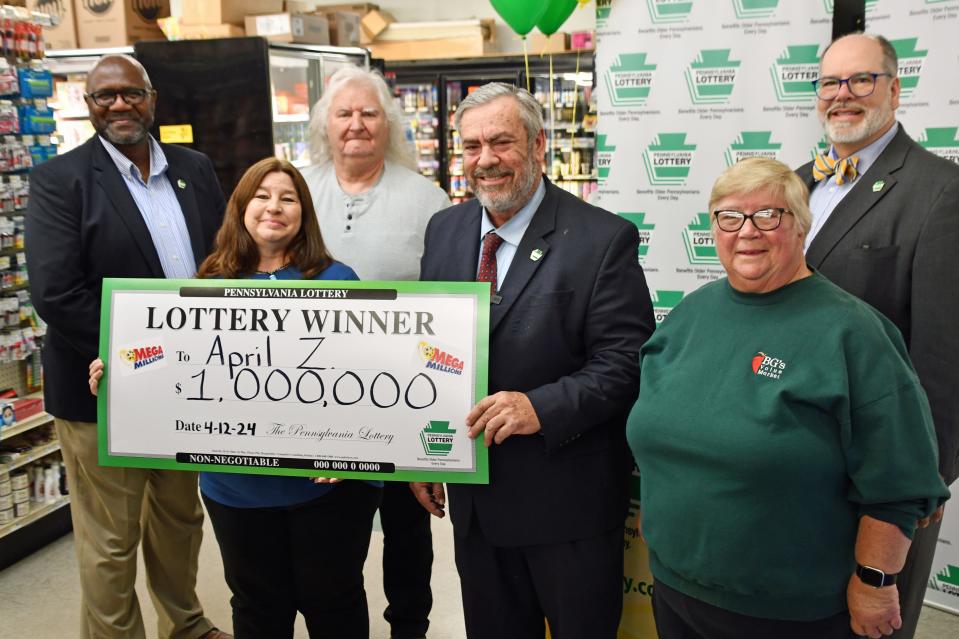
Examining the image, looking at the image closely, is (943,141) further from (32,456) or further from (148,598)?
(32,456)

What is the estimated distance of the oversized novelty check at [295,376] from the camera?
1995 millimetres

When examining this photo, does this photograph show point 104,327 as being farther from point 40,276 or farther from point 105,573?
point 105,573

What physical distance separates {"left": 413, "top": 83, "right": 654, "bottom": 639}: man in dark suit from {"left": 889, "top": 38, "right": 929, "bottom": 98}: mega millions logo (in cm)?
194

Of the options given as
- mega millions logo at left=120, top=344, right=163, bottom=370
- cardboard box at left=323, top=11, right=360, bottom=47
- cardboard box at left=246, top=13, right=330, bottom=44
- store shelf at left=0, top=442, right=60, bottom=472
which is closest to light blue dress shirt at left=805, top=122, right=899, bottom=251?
mega millions logo at left=120, top=344, right=163, bottom=370

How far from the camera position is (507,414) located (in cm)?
188

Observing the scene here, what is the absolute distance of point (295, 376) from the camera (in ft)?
6.96

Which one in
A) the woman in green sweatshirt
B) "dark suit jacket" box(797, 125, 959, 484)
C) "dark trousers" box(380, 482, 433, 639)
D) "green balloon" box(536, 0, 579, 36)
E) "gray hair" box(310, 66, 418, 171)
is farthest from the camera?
"green balloon" box(536, 0, 579, 36)

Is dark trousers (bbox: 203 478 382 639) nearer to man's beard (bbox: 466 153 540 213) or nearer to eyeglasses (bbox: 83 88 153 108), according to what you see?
man's beard (bbox: 466 153 540 213)

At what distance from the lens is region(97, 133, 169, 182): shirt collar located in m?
2.62

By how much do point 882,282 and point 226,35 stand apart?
205 inches

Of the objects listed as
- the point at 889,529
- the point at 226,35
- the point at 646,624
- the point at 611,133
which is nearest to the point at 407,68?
the point at 226,35

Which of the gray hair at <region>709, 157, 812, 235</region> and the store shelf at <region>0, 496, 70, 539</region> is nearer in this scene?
the gray hair at <region>709, 157, 812, 235</region>

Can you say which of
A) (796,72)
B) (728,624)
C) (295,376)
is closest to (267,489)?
(295,376)

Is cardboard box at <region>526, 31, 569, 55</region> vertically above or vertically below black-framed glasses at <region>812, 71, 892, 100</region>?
above
